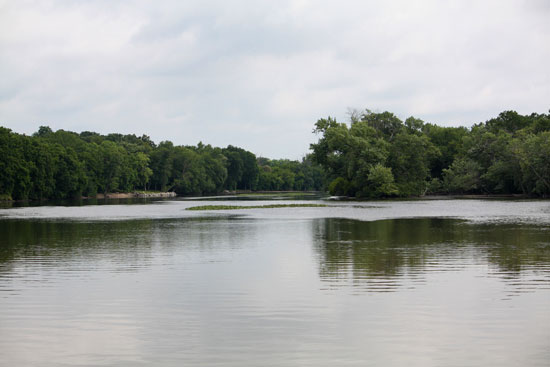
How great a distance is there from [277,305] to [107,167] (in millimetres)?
128195

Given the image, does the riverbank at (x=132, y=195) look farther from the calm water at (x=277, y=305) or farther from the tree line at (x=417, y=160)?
the calm water at (x=277, y=305)

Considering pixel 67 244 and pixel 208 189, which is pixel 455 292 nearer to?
pixel 67 244

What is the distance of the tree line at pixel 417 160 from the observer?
287 ft

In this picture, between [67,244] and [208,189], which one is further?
[208,189]

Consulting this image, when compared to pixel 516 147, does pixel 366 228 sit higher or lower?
lower

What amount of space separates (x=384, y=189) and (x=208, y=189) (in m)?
88.0

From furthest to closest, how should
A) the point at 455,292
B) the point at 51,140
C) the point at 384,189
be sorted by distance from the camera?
the point at 51,140, the point at 384,189, the point at 455,292

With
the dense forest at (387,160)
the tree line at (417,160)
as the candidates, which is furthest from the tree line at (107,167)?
the tree line at (417,160)

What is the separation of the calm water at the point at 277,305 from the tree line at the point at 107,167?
263ft

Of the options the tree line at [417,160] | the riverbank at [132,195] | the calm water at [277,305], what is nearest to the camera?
the calm water at [277,305]

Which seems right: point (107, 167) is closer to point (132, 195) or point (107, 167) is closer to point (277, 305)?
point (132, 195)

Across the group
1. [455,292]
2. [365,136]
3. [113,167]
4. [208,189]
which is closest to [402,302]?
[455,292]

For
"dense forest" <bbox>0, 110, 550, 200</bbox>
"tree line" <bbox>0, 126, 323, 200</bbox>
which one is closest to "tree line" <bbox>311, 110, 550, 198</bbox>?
"dense forest" <bbox>0, 110, 550, 200</bbox>

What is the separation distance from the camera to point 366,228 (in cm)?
3275
